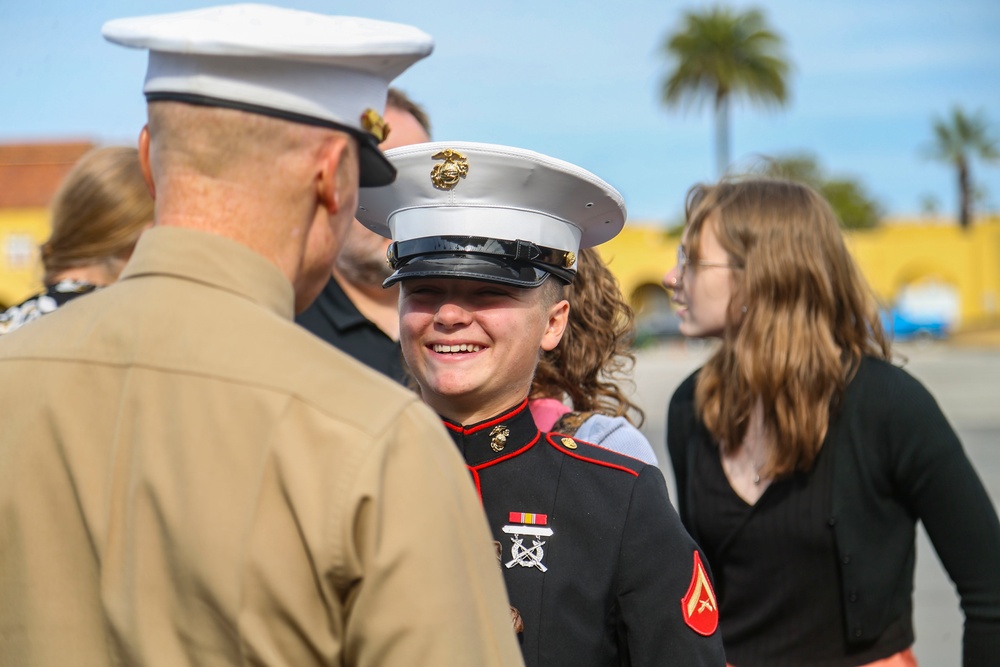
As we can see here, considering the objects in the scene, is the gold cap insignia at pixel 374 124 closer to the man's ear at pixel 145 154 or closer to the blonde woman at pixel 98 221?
the man's ear at pixel 145 154

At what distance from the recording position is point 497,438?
6.88 ft

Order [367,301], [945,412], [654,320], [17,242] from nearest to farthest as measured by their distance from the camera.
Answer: [367,301] → [945,412] → [17,242] → [654,320]

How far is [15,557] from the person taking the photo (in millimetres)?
1266

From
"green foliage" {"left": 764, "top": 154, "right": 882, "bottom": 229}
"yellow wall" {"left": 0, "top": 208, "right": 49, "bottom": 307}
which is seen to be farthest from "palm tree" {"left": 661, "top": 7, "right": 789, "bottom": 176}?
"yellow wall" {"left": 0, "top": 208, "right": 49, "bottom": 307}

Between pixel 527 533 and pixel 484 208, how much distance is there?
65 centimetres

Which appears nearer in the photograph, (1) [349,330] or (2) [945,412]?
(1) [349,330]

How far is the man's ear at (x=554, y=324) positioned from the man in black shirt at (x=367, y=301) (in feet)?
3.80

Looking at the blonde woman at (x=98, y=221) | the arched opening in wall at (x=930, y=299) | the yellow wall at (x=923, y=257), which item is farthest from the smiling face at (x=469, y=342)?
the arched opening in wall at (x=930, y=299)

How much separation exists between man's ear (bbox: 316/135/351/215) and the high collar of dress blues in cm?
88

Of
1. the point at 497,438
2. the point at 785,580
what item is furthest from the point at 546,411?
the point at 785,580

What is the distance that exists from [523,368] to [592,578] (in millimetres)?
441

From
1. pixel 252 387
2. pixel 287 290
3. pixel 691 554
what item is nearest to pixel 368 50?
pixel 287 290

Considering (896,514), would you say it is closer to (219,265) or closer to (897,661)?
(897,661)

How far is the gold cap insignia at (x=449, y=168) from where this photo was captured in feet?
6.77
